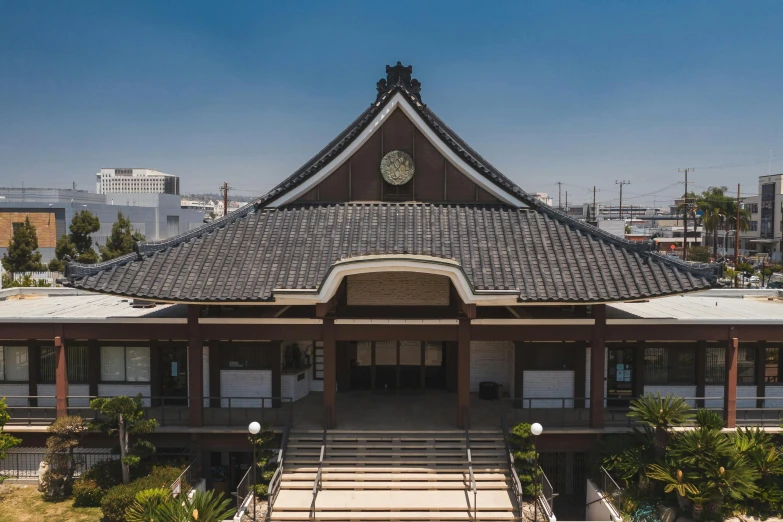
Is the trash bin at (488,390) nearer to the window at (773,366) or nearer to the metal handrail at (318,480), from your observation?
the metal handrail at (318,480)

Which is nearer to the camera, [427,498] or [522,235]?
[427,498]

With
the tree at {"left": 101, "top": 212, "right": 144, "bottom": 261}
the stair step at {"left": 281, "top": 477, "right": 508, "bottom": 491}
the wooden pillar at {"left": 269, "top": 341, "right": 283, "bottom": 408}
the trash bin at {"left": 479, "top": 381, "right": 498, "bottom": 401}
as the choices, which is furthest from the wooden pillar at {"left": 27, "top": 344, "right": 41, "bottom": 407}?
the tree at {"left": 101, "top": 212, "right": 144, "bottom": 261}

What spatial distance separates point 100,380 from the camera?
2059cm

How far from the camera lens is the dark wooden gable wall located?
2081 centimetres

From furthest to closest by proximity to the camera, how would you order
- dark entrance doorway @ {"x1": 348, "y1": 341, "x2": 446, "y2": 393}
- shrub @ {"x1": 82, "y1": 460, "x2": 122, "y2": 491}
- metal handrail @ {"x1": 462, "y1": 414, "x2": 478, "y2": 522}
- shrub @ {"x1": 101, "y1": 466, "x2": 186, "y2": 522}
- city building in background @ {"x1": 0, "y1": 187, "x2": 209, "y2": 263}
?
city building in background @ {"x1": 0, "y1": 187, "x2": 209, "y2": 263} → dark entrance doorway @ {"x1": 348, "y1": 341, "x2": 446, "y2": 393} → shrub @ {"x1": 82, "y1": 460, "x2": 122, "y2": 491} → shrub @ {"x1": 101, "y1": 466, "x2": 186, "y2": 522} → metal handrail @ {"x1": 462, "y1": 414, "x2": 478, "y2": 522}

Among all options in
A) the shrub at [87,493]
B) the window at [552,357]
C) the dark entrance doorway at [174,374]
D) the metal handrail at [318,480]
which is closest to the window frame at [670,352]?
the window at [552,357]

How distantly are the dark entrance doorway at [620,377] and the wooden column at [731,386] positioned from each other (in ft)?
10.1

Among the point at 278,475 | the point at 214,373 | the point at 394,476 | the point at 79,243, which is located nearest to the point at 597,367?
the point at 394,476

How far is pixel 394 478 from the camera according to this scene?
17.1 m

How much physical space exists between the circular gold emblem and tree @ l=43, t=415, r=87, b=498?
1387 centimetres

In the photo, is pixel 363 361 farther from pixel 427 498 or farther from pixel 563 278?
pixel 563 278

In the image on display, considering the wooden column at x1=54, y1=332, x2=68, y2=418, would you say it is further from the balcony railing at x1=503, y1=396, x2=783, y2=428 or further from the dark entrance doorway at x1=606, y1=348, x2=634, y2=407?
the dark entrance doorway at x1=606, y1=348, x2=634, y2=407

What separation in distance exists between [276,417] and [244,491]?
110 inches

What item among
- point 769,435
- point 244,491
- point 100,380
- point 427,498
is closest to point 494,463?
point 427,498
